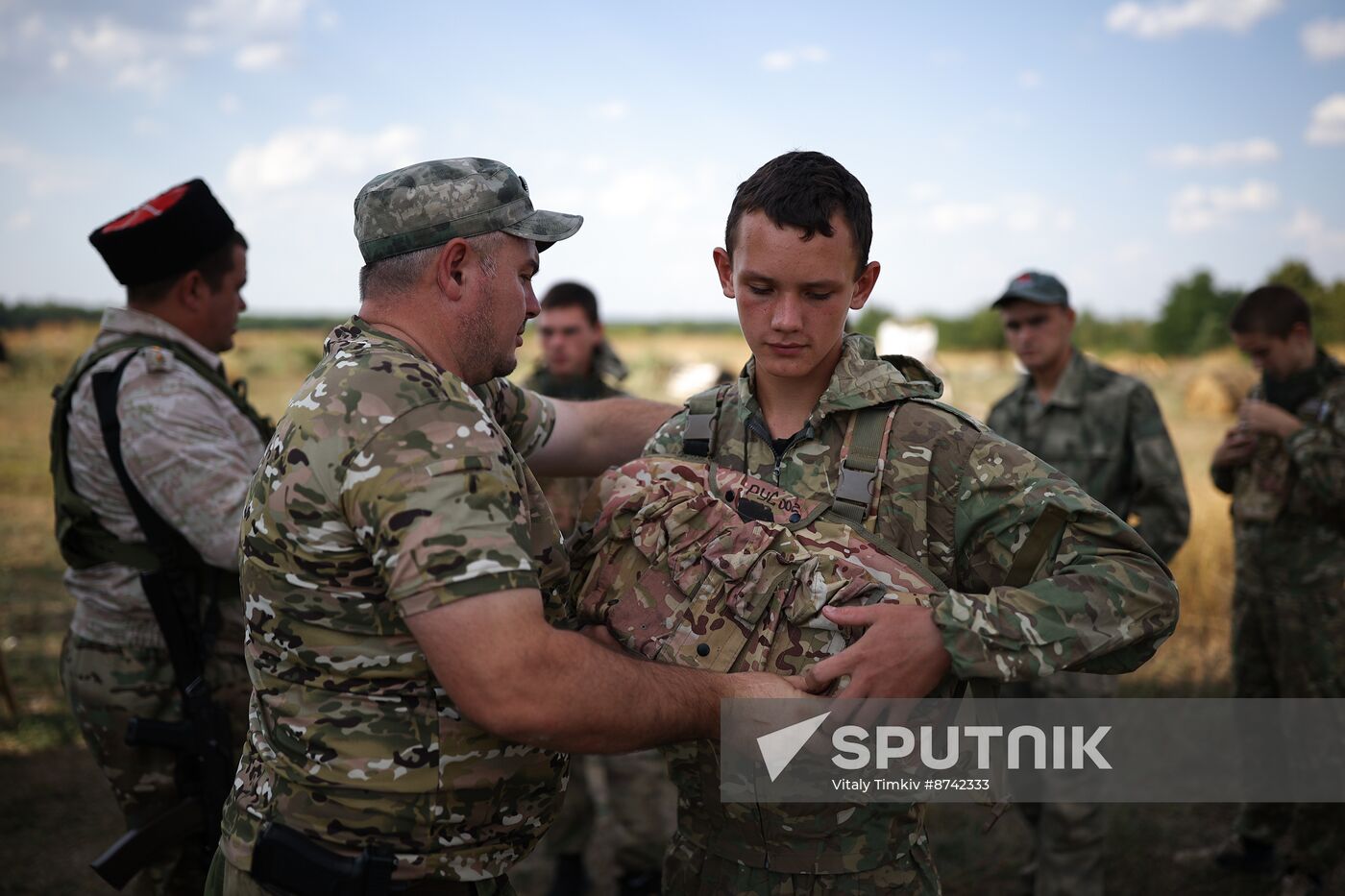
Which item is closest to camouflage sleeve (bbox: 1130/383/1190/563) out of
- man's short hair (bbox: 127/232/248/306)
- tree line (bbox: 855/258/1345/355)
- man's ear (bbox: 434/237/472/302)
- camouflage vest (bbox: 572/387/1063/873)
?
camouflage vest (bbox: 572/387/1063/873)

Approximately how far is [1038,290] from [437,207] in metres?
4.14

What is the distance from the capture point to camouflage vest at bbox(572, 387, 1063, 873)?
86.4 inches

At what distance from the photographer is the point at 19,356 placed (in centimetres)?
1942

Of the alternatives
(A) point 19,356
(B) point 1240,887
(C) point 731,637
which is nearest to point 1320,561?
(B) point 1240,887

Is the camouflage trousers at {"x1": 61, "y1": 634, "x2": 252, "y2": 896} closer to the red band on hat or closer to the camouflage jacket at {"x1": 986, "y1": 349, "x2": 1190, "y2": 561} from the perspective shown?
the red band on hat

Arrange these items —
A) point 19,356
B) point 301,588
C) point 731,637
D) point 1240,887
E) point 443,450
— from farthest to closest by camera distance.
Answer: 1. point 19,356
2. point 1240,887
3. point 731,637
4. point 301,588
5. point 443,450

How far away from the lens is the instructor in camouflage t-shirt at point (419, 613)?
1834mm

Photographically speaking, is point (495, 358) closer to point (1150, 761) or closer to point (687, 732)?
point (687, 732)

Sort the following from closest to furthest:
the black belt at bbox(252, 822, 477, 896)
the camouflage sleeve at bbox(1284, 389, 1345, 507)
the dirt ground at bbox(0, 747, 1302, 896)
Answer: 1. the black belt at bbox(252, 822, 477, 896)
2. the camouflage sleeve at bbox(1284, 389, 1345, 507)
3. the dirt ground at bbox(0, 747, 1302, 896)

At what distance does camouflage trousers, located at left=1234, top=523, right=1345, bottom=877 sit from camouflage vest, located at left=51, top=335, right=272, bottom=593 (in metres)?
5.41

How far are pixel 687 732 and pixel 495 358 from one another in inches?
38.5

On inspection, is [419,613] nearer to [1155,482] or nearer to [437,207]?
[437,207]

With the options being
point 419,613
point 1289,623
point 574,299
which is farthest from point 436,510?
point 1289,623

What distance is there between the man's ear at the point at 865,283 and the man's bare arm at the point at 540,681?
3.67 feet
